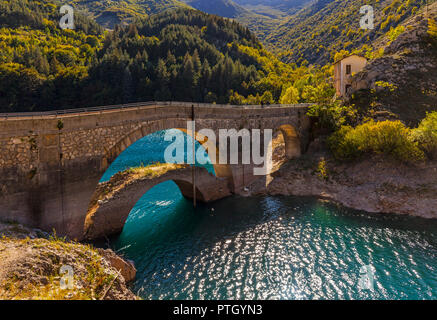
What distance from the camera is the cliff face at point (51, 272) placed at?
38.7ft

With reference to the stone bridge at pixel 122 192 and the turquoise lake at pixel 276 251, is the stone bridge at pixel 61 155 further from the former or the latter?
the turquoise lake at pixel 276 251

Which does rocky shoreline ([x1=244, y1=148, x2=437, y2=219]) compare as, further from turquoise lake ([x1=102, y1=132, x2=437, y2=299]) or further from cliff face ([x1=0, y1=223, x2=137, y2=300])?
cliff face ([x1=0, y1=223, x2=137, y2=300])

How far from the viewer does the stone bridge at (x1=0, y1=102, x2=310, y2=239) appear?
18.6 meters

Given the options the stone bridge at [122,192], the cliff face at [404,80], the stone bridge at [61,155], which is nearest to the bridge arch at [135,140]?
the stone bridge at [61,155]

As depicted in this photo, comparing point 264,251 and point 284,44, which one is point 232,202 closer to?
point 264,251

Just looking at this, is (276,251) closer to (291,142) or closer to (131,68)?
(291,142)

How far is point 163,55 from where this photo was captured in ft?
351

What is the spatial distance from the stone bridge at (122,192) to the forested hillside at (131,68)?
34.7 metres

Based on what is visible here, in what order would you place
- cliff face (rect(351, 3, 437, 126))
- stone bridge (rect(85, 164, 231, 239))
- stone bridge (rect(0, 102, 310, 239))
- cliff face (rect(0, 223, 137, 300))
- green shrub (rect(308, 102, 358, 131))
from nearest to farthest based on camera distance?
cliff face (rect(0, 223, 137, 300)), stone bridge (rect(0, 102, 310, 239)), stone bridge (rect(85, 164, 231, 239)), cliff face (rect(351, 3, 437, 126)), green shrub (rect(308, 102, 358, 131))

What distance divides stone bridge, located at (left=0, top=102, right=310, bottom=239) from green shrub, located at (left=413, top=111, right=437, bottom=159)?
31.4m

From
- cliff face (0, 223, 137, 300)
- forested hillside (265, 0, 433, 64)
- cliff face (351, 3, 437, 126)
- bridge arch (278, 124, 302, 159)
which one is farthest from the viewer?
forested hillside (265, 0, 433, 64)

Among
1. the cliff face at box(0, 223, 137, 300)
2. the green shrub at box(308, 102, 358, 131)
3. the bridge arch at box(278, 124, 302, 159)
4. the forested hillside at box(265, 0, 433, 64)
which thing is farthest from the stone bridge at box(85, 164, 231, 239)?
the forested hillside at box(265, 0, 433, 64)

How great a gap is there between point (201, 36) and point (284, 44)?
78.8 meters
